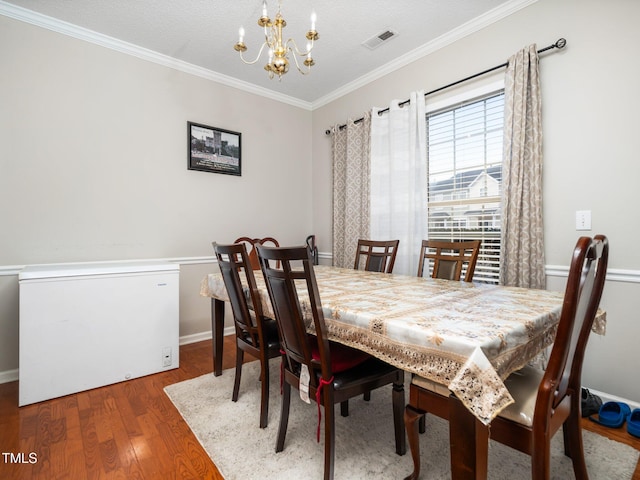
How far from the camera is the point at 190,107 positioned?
3264mm

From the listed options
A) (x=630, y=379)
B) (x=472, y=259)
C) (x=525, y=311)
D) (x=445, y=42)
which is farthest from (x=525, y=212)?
(x=445, y=42)

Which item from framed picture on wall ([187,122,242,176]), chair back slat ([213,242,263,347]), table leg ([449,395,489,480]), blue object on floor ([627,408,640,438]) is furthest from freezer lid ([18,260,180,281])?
blue object on floor ([627,408,640,438])

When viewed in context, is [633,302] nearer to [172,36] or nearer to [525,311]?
[525,311]

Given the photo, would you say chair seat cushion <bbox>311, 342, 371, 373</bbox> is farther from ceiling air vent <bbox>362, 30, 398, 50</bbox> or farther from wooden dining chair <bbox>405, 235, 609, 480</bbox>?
ceiling air vent <bbox>362, 30, 398, 50</bbox>

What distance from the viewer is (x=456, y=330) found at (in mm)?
984

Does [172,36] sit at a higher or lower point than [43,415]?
higher

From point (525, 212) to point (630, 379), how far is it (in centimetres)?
114

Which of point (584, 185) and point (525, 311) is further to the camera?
point (584, 185)

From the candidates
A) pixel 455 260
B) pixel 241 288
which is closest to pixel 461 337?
pixel 241 288

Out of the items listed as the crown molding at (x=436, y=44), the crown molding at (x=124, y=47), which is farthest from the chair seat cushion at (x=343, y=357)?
the crown molding at (x=124, y=47)

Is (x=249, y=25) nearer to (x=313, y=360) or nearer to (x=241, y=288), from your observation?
(x=241, y=288)

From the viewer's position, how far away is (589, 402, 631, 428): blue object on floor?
1.76m

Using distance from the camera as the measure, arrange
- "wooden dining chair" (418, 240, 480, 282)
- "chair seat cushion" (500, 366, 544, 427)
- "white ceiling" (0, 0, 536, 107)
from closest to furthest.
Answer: "chair seat cushion" (500, 366, 544, 427), "wooden dining chair" (418, 240, 480, 282), "white ceiling" (0, 0, 536, 107)

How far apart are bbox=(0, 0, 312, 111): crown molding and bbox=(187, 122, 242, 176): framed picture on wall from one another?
536 millimetres
